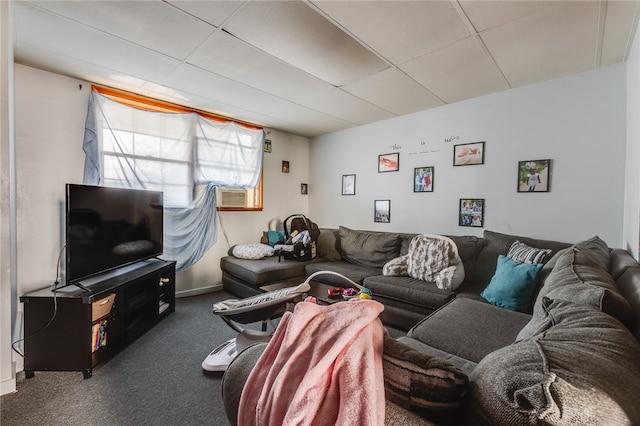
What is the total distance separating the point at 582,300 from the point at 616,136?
2163 mm

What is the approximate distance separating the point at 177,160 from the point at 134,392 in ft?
7.87

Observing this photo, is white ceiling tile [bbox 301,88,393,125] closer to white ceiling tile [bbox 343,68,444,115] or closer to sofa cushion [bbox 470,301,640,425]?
white ceiling tile [bbox 343,68,444,115]

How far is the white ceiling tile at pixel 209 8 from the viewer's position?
162cm

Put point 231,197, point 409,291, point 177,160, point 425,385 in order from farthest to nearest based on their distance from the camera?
point 231,197
point 177,160
point 409,291
point 425,385

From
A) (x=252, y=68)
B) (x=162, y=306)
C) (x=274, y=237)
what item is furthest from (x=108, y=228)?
(x=274, y=237)

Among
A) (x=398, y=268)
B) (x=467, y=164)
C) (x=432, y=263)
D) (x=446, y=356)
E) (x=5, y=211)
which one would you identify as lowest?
(x=446, y=356)

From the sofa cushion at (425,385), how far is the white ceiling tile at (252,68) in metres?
2.22

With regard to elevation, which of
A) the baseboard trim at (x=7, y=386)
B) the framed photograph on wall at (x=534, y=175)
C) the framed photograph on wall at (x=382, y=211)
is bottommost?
the baseboard trim at (x=7, y=386)

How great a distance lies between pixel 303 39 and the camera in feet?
6.46

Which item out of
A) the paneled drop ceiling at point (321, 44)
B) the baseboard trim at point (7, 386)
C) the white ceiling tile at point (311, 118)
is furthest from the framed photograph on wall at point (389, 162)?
the baseboard trim at point (7, 386)

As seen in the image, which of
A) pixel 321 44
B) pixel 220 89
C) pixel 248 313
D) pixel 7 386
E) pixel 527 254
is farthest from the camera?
pixel 220 89

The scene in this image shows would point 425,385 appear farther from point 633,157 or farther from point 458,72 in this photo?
point 458,72

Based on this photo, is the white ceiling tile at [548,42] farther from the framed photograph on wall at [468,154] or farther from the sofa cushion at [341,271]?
the sofa cushion at [341,271]

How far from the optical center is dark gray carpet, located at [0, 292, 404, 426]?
1.56 meters
